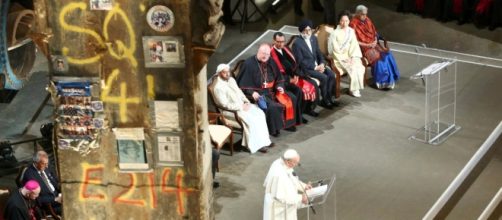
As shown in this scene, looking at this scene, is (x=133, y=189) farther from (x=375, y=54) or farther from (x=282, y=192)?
(x=375, y=54)

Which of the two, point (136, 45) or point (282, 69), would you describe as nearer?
point (136, 45)

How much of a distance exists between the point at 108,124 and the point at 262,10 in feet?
28.1

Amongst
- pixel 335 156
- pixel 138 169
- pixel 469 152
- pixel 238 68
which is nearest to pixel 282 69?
pixel 238 68

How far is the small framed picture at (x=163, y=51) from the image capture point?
5691 millimetres

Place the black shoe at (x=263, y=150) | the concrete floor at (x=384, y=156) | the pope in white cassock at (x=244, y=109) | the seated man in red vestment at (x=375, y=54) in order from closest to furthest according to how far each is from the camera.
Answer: the concrete floor at (x=384, y=156) → the pope in white cassock at (x=244, y=109) → the black shoe at (x=263, y=150) → the seated man in red vestment at (x=375, y=54)

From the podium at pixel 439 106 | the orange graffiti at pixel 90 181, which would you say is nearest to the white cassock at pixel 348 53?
the podium at pixel 439 106

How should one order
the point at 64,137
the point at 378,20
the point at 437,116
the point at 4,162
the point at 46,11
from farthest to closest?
the point at 378,20 < the point at 437,116 < the point at 4,162 < the point at 64,137 < the point at 46,11

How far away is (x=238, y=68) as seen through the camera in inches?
403

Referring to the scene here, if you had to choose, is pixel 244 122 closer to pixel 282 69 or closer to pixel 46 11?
pixel 282 69

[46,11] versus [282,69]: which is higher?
[46,11]

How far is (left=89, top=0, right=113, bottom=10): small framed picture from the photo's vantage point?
5.65 metres

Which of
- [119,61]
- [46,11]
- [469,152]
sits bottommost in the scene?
[469,152]

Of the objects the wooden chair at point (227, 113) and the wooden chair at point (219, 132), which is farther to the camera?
the wooden chair at point (227, 113)

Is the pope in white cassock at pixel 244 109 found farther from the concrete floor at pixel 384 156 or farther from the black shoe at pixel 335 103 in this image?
the black shoe at pixel 335 103
